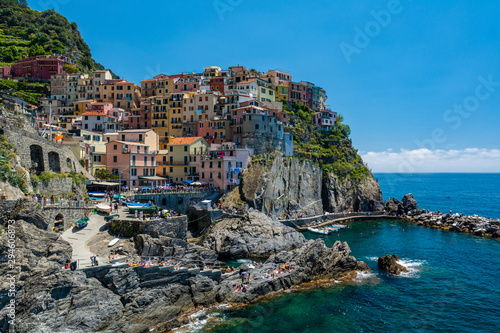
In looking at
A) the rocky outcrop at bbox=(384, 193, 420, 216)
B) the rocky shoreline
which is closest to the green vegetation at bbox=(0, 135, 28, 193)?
the rocky shoreline

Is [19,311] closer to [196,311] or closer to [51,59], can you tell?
[196,311]

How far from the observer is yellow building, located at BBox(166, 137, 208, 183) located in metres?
69.4

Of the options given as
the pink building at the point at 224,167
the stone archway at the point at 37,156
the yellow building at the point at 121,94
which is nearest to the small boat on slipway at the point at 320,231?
the pink building at the point at 224,167

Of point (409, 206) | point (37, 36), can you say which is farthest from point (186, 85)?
point (37, 36)

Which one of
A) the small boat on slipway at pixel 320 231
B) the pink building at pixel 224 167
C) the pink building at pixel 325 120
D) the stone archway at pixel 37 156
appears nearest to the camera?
the stone archway at pixel 37 156

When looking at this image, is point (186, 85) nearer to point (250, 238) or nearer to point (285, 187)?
point (285, 187)

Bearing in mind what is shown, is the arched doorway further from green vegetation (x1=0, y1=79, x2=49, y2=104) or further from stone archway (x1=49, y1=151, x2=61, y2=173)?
green vegetation (x1=0, y1=79, x2=49, y2=104)

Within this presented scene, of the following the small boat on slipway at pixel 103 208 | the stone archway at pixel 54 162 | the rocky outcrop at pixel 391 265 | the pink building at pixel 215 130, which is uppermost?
the pink building at pixel 215 130

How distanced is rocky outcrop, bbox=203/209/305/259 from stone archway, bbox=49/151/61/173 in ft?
70.8

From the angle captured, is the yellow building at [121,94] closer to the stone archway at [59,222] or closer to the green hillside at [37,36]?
the green hillside at [37,36]

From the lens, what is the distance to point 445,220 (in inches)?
2913

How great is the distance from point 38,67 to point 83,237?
89840 mm

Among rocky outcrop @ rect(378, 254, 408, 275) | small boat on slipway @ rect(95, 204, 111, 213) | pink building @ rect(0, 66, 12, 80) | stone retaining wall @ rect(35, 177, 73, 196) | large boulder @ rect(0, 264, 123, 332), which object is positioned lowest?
rocky outcrop @ rect(378, 254, 408, 275)

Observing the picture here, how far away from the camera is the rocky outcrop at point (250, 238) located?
48.4 m
